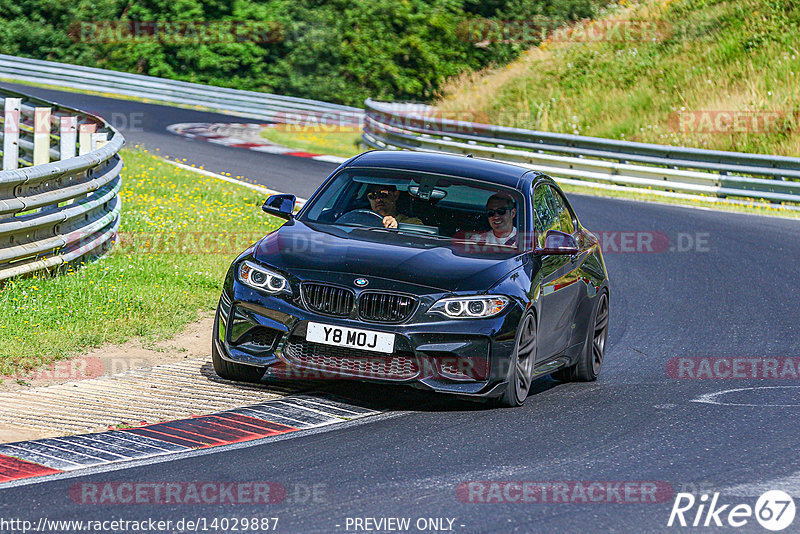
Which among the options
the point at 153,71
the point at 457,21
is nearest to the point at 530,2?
the point at 457,21

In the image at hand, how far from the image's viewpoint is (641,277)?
1456 centimetres

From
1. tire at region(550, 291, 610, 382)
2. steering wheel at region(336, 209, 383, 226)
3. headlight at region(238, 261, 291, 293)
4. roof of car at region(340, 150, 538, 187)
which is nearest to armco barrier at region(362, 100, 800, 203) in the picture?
tire at region(550, 291, 610, 382)

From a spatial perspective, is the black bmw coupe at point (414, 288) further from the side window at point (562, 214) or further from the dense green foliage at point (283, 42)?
the dense green foliage at point (283, 42)

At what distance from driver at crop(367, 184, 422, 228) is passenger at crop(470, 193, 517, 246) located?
497 mm

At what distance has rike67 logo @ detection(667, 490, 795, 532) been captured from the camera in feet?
18.0

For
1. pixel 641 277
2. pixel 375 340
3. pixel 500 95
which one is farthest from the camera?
pixel 500 95

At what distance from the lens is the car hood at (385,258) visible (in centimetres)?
756

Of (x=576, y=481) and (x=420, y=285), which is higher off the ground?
(x=420, y=285)

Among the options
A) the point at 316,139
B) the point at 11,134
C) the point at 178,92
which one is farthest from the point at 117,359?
the point at 178,92

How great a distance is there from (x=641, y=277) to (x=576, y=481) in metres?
8.78

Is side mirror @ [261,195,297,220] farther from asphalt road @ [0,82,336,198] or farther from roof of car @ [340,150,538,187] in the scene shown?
asphalt road @ [0,82,336,198]

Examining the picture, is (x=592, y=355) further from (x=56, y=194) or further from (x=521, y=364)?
(x=56, y=194)

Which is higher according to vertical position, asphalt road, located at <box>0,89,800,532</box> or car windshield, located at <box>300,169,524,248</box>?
car windshield, located at <box>300,169,524,248</box>

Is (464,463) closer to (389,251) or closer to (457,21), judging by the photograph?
(389,251)
